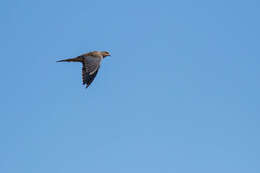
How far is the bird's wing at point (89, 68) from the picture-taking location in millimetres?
33344

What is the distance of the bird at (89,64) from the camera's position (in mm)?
33406

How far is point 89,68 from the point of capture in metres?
34.3

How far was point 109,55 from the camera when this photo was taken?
40281mm

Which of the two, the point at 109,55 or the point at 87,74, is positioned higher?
the point at 109,55

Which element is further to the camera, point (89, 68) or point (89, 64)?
point (89, 64)

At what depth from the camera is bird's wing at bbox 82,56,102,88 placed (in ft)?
109

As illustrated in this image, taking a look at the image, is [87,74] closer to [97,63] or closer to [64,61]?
[97,63]

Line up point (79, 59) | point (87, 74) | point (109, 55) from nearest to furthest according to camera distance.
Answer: point (87, 74) → point (79, 59) → point (109, 55)

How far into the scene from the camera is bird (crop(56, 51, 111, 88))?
33406 millimetres

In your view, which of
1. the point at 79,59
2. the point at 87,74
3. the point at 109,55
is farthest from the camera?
the point at 109,55

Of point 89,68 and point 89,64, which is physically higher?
point 89,64

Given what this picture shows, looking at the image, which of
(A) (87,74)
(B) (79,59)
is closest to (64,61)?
(B) (79,59)

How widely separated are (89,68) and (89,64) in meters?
0.54

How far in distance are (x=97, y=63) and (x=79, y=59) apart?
221 cm
